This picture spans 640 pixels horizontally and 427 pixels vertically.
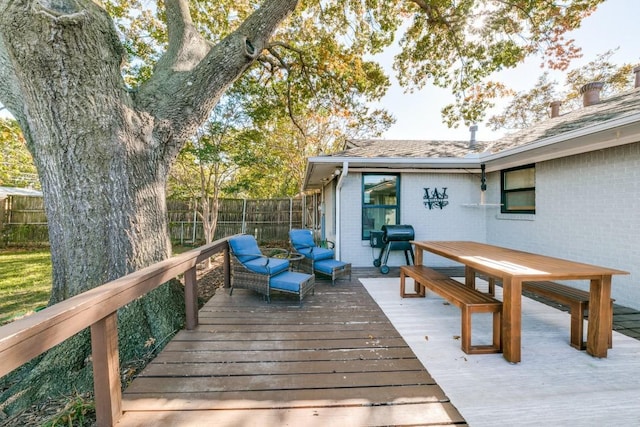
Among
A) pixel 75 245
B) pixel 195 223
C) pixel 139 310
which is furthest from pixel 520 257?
pixel 195 223

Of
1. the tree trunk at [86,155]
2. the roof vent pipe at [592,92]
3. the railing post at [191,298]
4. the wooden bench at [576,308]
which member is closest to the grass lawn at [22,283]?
the tree trunk at [86,155]

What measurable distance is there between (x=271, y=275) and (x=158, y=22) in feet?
24.4

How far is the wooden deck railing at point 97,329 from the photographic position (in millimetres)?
1058

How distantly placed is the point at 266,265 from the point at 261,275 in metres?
0.16

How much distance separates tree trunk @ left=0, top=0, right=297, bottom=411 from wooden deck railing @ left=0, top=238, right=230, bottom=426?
0.94 metres

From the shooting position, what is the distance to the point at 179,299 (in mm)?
3512

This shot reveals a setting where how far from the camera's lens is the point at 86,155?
8.97 ft

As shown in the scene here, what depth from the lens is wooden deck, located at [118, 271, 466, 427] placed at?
1795 millimetres

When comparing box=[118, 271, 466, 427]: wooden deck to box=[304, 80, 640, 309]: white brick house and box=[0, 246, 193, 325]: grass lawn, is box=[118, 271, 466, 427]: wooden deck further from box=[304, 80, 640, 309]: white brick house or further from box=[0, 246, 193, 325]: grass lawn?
box=[0, 246, 193, 325]: grass lawn

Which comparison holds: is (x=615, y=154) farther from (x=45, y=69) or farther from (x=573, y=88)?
(x=573, y=88)

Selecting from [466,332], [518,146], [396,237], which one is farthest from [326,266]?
[518,146]

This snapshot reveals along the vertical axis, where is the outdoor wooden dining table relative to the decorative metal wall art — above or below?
below

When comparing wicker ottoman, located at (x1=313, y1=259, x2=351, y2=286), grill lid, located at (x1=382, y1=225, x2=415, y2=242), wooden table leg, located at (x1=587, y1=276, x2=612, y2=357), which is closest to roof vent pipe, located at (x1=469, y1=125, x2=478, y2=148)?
grill lid, located at (x1=382, y1=225, x2=415, y2=242)

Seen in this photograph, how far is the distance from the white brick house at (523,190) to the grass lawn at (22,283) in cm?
584
